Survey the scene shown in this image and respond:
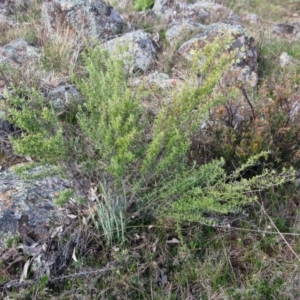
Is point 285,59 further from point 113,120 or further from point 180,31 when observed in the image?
point 113,120

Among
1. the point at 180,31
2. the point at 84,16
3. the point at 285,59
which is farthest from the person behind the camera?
the point at 180,31

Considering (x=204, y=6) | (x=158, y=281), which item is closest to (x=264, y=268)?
(x=158, y=281)

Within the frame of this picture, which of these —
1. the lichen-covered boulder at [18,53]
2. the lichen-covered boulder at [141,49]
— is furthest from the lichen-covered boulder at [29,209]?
the lichen-covered boulder at [141,49]

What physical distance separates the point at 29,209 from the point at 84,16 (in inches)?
125

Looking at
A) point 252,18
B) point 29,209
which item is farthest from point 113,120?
point 252,18

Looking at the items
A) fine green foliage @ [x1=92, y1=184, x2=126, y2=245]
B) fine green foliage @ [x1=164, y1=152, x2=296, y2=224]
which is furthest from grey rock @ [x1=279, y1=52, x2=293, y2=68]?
fine green foliage @ [x1=92, y1=184, x2=126, y2=245]

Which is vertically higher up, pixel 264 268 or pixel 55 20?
pixel 55 20

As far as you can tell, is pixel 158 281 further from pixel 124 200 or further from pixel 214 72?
pixel 214 72

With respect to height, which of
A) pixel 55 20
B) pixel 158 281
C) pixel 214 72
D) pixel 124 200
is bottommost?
pixel 158 281

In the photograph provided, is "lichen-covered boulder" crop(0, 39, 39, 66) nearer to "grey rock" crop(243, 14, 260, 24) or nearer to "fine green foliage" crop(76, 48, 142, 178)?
"fine green foliage" crop(76, 48, 142, 178)

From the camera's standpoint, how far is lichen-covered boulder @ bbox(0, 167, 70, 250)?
8.03 feet

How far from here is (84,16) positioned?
499cm

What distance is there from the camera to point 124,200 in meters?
2.50

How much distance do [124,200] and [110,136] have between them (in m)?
0.49
